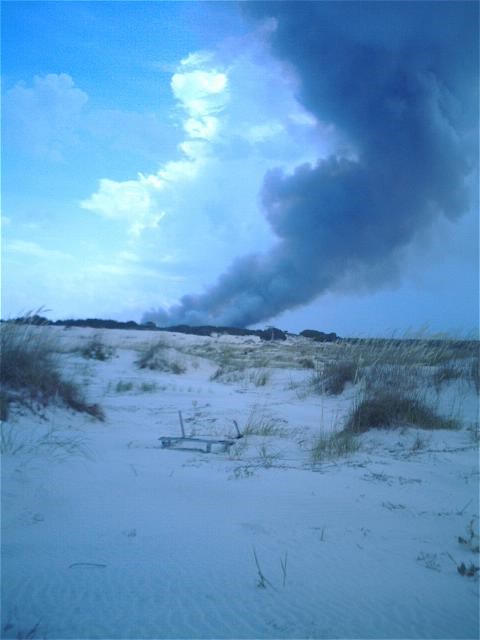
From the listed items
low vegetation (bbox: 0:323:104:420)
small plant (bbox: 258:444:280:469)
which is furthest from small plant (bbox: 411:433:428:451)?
low vegetation (bbox: 0:323:104:420)

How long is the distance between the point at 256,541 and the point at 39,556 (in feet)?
4.29

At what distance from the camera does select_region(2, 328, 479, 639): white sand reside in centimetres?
190

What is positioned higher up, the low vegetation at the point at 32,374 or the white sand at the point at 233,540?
the low vegetation at the point at 32,374

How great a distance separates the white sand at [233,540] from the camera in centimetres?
190

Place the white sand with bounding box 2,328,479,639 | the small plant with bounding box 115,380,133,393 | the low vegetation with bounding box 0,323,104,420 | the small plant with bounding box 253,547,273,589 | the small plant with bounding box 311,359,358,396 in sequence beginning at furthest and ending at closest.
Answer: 1. the small plant with bounding box 115,380,133,393
2. the small plant with bounding box 311,359,358,396
3. the low vegetation with bounding box 0,323,104,420
4. the small plant with bounding box 253,547,273,589
5. the white sand with bounding box 2,328,479,639

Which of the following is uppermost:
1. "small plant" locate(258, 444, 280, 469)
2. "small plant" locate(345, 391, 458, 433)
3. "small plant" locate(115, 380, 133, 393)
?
"small plant" locate(345, 391, 458, 433)

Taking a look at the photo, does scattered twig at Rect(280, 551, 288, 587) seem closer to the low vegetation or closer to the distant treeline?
the low vegetation

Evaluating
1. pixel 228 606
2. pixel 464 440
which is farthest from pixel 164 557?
pixel 464 440

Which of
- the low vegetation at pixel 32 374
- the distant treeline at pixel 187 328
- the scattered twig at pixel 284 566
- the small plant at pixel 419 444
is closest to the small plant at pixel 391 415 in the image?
the small plant at pixel 419 444

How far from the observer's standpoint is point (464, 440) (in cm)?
564

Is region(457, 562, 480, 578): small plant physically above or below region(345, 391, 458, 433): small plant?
below

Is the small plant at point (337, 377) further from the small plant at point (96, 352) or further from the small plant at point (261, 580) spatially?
the small plant at point (96, 352)

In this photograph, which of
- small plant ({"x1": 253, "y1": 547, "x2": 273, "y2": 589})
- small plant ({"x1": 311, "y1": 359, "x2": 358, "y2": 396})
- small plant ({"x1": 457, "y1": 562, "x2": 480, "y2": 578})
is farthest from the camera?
small plant ({"x1": 311, "y1": 359, "x2": 358, "y2": 396})

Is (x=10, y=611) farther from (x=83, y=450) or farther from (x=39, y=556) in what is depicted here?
(x=83, y=450)
